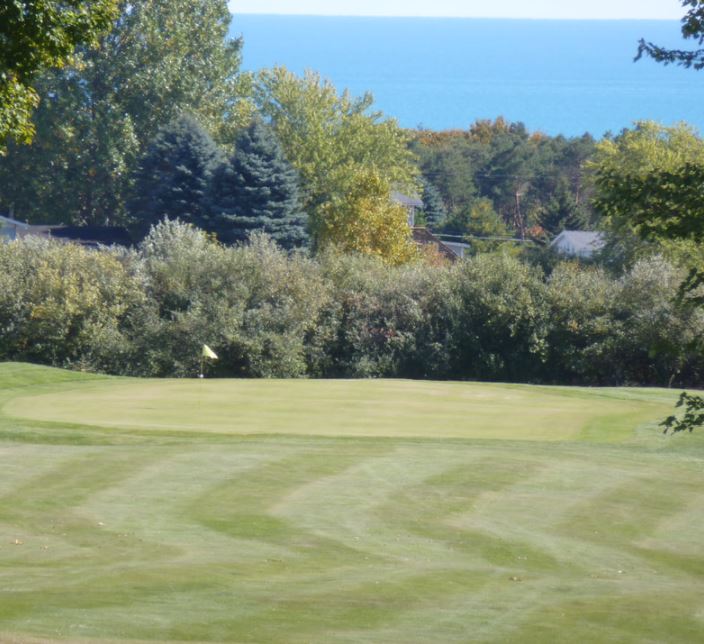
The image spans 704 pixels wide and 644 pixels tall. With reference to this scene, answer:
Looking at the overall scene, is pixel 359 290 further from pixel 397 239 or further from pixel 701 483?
pixel 701 483

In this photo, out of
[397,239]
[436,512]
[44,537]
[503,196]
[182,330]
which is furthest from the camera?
[503,196]

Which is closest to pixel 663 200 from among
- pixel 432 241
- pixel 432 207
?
pixel 432 241

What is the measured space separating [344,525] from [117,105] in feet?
197

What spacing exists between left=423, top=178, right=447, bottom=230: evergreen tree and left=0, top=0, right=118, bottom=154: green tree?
83.1 meters

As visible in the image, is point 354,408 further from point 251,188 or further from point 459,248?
point 459,248

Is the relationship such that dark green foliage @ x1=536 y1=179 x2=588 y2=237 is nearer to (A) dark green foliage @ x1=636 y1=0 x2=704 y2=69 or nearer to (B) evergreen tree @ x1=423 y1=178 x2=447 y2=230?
(B) evergreen tree @ x1=423 y1=178 x2=447 y2=230

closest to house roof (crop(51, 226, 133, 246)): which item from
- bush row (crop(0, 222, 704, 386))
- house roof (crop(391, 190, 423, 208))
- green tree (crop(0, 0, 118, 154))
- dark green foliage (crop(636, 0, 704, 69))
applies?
house roof (crop(391, 190, 423, 208))

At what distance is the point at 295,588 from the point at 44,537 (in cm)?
336

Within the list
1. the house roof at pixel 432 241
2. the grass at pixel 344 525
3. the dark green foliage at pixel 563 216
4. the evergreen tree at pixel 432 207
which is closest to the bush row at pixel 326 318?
the grass at pixel 344 525

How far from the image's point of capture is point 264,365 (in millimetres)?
35562

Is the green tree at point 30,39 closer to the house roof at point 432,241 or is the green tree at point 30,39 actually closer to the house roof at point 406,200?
the house roof at point 432,241

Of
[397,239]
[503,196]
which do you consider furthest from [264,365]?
[503,196]

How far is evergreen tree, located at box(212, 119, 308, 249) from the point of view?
57.0 m

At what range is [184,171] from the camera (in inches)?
2344
